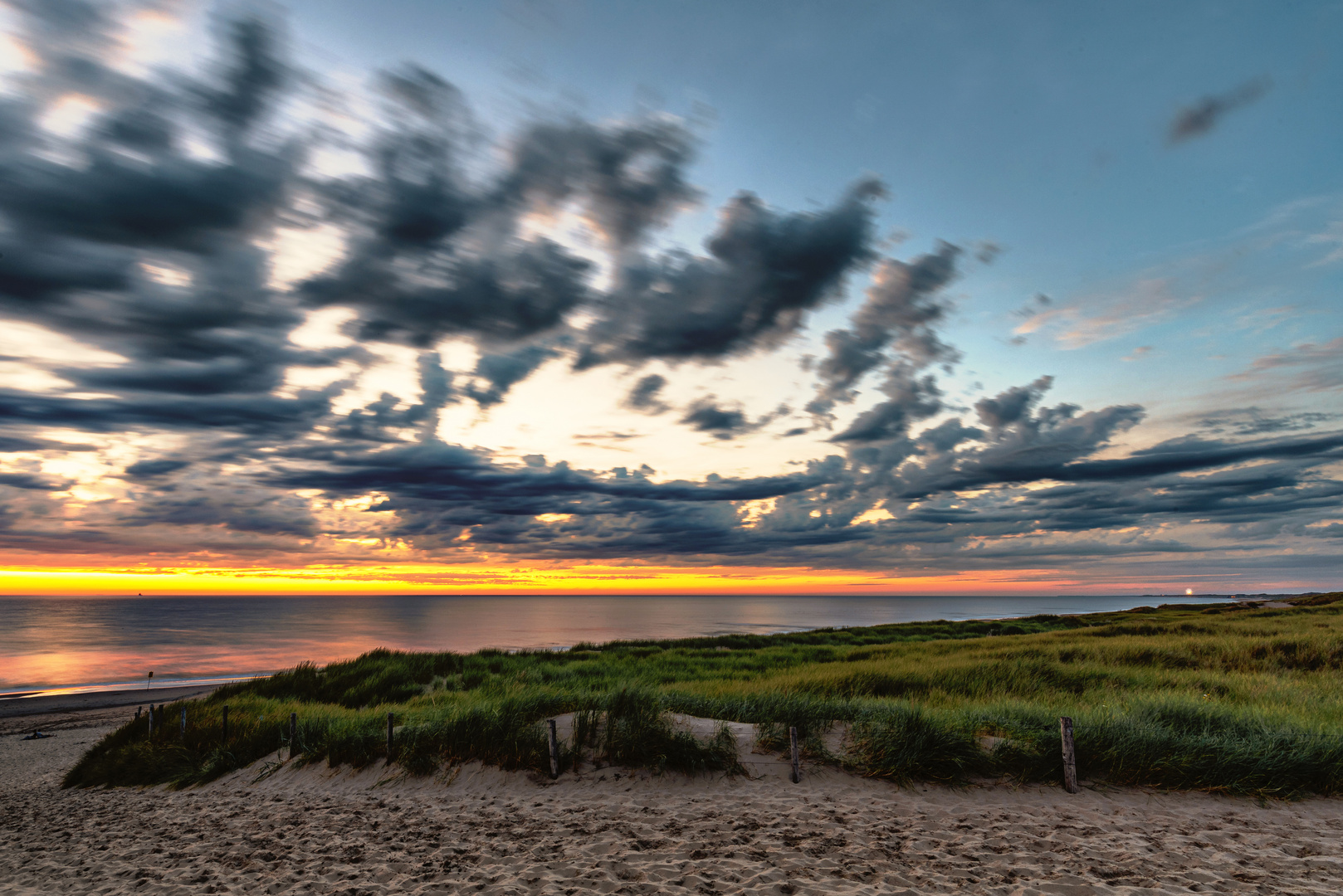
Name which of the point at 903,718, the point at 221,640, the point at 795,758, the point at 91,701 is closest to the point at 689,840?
the point at 795,758

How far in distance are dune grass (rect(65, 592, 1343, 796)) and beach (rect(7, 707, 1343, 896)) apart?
0.55 m

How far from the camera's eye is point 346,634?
9319cm

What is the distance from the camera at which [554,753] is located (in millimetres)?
12844

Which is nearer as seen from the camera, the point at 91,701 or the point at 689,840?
the point at 689,840

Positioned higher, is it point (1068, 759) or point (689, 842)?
point (1068, 759)

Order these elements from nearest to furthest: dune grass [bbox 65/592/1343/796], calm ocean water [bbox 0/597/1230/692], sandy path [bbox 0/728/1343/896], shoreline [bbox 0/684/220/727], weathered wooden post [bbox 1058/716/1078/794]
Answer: sandy path [bbox 0/728/1343/896] < weathered wooden post [bbox 1058/716/1078/794] < dune grass [bbox 65/592/1343/796] < shoreline [bbox 0/684/220/727] < calm ocean water [bbox 0/597/1230/692]

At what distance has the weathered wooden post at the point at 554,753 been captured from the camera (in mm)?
12766

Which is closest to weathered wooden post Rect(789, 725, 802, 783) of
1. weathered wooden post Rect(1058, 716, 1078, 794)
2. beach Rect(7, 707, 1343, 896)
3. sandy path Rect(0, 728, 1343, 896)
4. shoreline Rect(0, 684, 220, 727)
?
beach Rect(7, 707, 1343, 896)

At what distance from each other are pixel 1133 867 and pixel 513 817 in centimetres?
930

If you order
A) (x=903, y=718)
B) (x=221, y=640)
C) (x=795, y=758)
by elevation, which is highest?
(x=903, y=718)

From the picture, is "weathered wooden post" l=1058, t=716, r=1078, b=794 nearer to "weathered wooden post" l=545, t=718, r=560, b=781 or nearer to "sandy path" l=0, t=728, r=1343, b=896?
"sandy path" l=0, t=728, r=1343, b=896

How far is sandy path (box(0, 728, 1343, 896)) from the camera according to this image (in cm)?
804

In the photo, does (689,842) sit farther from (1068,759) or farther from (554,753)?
(1068,759)

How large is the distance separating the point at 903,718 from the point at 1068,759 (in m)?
2.83
